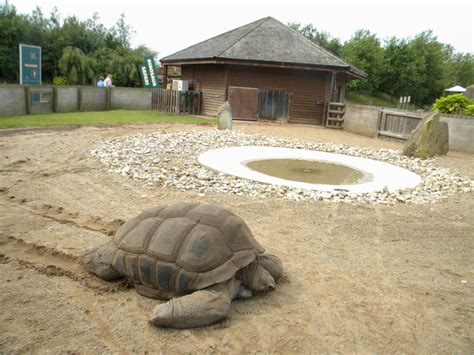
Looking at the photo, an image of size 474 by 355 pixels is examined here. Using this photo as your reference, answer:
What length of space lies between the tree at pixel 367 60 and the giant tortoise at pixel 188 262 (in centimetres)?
5036

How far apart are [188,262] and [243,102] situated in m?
18.9

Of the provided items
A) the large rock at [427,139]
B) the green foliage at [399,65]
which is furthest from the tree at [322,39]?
the large rock at [427,139]

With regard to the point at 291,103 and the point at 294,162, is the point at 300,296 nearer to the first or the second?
the point at 294,162

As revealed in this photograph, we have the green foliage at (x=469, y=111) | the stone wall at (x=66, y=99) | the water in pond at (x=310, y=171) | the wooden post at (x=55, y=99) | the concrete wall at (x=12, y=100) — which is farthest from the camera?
the wooden post at (x=55, y=99)

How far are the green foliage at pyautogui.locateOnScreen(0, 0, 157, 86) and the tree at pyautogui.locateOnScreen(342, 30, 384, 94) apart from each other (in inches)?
1038

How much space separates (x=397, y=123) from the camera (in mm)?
17812

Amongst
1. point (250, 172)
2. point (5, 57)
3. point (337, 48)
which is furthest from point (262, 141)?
point (337, 48)

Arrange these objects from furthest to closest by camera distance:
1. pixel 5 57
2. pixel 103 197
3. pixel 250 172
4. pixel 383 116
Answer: pixel 5 57
pixel 383 116
pixel 250 172
pixel 103 197

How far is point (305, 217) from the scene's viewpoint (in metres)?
6.67

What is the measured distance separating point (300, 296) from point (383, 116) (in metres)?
15.9

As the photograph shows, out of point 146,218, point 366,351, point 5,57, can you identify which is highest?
point 5,57

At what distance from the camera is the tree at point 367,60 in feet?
172

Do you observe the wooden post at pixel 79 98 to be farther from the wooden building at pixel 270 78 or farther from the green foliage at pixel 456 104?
the green foliage at pixel 456 104

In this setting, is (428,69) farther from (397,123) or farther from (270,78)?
(397,123)
